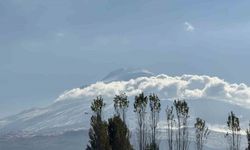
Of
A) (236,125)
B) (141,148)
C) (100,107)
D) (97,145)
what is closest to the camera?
(97,145)

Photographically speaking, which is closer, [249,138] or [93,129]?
[93,129]

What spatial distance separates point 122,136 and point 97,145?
205 inches

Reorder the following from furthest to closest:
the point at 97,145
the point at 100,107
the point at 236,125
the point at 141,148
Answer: the point at 236,125 < the point at 141,148 < the point at 100,107 < the point at 97,145

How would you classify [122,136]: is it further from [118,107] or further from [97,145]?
[118,107]

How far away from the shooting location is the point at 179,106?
5231 inches

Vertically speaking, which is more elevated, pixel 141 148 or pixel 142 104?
pixel 142 104

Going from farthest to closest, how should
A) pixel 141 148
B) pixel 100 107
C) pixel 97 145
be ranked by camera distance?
pixel 141 148, pixel 100 107, pixel 97 145

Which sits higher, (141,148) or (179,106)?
(179,106)

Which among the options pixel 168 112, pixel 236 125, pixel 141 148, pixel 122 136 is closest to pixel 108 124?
pixel 122 136

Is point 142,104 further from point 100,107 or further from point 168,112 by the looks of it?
point 100,107

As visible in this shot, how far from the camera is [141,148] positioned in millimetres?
123125

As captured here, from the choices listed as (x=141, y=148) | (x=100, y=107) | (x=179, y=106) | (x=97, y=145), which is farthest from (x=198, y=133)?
(x=97, y=145)

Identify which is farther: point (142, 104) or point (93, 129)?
point (142, 104)

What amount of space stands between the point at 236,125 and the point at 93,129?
39132 millimetres
